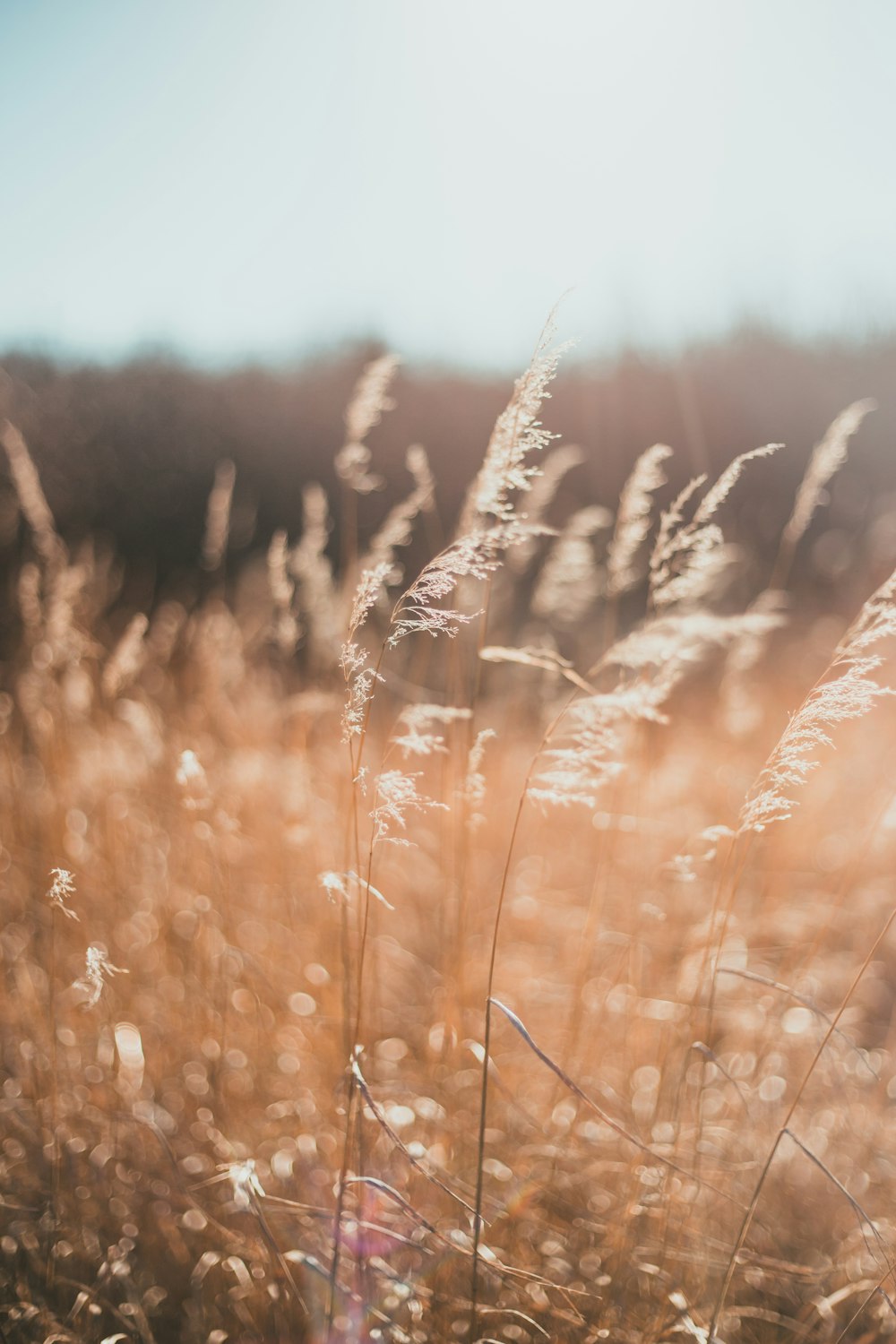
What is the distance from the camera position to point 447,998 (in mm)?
1717

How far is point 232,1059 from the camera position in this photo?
2123 mm

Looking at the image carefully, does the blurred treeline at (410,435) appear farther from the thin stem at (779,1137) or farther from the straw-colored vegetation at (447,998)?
the thin stem at (779,1137)

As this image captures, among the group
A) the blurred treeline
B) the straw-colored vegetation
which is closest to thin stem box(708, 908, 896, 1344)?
the straw-colored vegetation

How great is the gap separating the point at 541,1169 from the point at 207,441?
21.6 feet

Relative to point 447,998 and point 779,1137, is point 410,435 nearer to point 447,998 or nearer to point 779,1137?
point 447,998

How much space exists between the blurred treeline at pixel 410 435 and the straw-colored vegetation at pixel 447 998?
7.02ft

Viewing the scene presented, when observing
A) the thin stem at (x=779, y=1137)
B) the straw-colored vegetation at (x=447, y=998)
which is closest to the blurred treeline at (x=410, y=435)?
the straw-colored vegetation at (x=447, y=998)

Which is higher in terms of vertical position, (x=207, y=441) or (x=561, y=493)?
(x=207, y=441)

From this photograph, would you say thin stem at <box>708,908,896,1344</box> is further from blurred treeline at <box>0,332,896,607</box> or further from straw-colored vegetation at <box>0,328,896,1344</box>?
blurred treeline at <box>0,332,896,607</box>

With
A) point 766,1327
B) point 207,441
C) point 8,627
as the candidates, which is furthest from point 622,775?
point 207,441

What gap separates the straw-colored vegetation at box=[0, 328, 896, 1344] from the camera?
1.31m

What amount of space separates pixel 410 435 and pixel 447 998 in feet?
Answer: 28.2

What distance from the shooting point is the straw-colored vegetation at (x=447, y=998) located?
1.31 m

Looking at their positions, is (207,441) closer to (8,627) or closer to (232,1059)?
(8,627)
